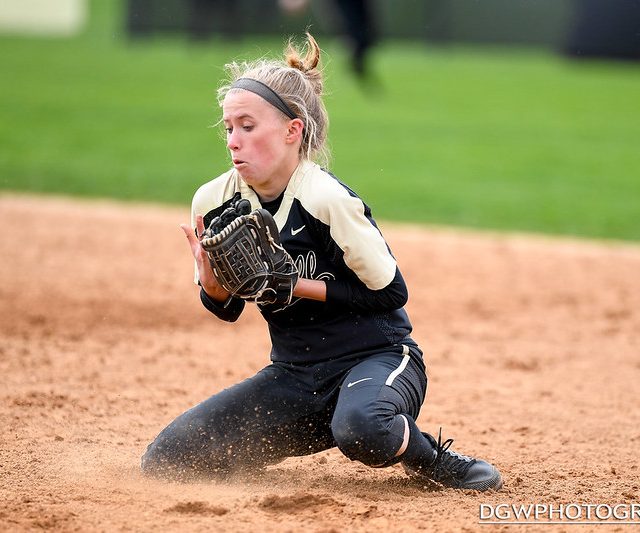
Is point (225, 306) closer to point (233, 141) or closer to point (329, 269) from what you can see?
point (329, 269)

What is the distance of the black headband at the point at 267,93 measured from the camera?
3117 mm

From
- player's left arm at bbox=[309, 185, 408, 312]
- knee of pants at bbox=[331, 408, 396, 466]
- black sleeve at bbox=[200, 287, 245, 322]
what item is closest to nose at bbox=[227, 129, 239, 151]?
player's left arm at bbox=[309, 185, 408, 312]

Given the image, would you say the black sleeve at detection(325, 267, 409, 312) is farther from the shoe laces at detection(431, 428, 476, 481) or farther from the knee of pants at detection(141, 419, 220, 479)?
the knee of pants at detection(141, 419, 220, 479)

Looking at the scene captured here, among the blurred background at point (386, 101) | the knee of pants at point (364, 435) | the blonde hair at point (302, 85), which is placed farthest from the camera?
the blurred background at point (386, 101)

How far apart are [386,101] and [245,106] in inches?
561

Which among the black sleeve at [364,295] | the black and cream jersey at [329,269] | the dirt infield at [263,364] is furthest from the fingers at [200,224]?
the dirt infield at [263,364]

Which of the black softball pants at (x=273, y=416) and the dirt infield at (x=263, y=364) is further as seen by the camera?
the black softball pants at (x=273, y=416)

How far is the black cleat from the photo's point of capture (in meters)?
3.15

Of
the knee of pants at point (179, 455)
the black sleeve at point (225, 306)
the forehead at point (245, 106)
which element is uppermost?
the forehead at point (245, 106)

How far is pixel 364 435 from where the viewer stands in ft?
9.64

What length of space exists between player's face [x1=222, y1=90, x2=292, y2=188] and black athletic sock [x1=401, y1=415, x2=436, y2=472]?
89 centimetres

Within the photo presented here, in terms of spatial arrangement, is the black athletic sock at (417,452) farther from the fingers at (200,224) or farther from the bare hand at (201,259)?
the fingers at (200,224)

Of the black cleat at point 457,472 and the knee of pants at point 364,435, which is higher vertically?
the knee of pants at point 364,435

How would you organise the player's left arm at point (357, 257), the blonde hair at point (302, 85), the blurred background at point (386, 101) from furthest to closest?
the blurred background at point (386, 101) → the blonde hair at point (302, 85) → the player's left arm at point (357, 257)
